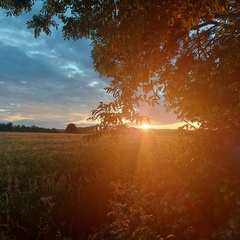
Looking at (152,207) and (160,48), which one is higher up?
(160,48)

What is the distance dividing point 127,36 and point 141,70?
919 mm

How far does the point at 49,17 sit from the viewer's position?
6848 mm

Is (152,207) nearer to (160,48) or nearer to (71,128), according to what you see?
(160,48)

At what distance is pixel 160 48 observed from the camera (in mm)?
7113

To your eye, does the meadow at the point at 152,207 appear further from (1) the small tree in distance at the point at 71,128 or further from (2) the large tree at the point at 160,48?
(1) the small tree in distance at the point at 71,128

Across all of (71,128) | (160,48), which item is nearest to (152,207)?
(160,48)

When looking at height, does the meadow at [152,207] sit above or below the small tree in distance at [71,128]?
below

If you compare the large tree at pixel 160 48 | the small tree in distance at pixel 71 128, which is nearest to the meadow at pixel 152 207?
the large tree at pixel 160 48

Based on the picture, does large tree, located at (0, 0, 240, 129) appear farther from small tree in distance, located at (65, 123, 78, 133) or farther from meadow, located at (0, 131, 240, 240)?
small tree in distance, located at (65, 123, 78, 133)

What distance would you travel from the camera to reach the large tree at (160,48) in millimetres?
4695

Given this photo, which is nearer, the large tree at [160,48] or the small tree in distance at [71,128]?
the large tree at [160,48]

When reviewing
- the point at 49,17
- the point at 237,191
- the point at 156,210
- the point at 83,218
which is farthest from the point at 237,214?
the point at 49,17

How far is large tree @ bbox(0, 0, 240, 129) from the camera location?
15.4 ft

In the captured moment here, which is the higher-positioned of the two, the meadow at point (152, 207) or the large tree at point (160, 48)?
the large tree at point (160, 48)
